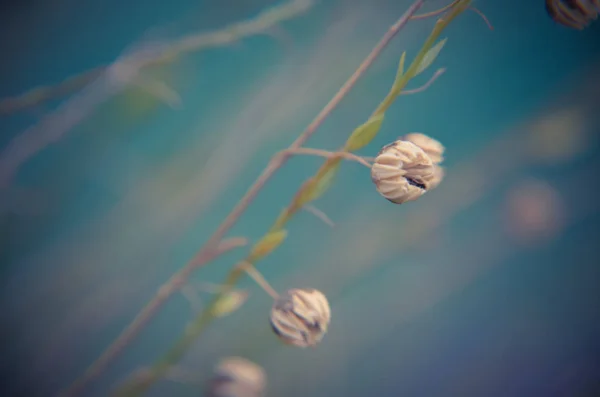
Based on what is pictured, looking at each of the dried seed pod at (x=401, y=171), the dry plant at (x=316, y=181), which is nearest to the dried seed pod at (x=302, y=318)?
the dry plant at (x=316, y=181)

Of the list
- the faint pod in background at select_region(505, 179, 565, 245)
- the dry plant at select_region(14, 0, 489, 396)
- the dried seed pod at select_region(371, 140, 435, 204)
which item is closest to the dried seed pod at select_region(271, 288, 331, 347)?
the dry plant at select_region(14, 0, 489, 396)

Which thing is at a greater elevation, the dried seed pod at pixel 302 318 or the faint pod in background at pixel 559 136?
the dried seed pod at pixel 302 318

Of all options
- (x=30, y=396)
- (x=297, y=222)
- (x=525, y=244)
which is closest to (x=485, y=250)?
(x=525, y=244)

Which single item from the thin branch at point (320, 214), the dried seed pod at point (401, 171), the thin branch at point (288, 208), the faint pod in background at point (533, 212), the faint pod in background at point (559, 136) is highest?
the thin branch at point (288, 208)

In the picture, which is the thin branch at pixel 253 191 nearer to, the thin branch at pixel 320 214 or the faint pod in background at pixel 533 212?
the thin branch at pixel 320 214

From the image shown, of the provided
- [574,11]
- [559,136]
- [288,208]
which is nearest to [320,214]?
[288,208]

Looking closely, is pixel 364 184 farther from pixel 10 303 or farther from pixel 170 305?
pixel 10 303
